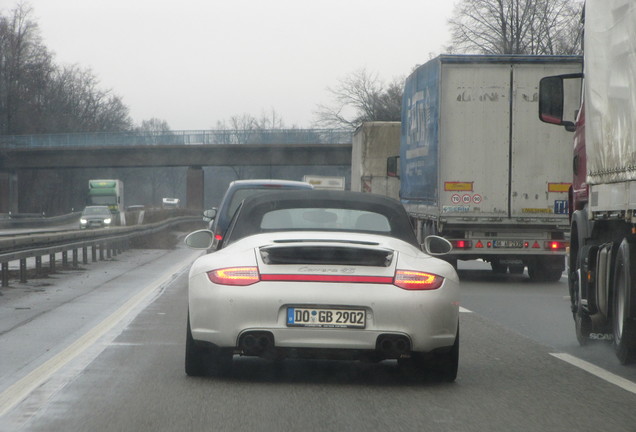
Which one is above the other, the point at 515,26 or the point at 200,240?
the point at 515,26

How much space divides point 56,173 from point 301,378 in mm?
98814

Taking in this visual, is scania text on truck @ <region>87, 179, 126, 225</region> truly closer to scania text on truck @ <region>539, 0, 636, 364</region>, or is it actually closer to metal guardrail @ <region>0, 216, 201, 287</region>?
metal guardrail @ <region>0, 216, 201, 287</region>

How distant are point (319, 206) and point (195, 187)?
77255 millimetres

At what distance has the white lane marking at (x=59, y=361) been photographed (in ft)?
22.4

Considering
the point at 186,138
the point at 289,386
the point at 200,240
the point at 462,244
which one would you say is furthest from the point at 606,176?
the point at 186,138

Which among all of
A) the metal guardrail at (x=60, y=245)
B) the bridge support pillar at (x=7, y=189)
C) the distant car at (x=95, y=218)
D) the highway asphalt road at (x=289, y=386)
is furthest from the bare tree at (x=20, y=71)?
the highway asphalt road at (x=289, y=386)

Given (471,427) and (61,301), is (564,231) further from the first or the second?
(471,427)

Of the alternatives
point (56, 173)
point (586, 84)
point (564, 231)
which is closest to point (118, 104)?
point (56, 173)

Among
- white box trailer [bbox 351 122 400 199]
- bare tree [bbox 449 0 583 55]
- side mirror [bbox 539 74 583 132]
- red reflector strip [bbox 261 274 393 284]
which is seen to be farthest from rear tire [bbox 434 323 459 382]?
bare tree [bbox 449 0 583 55]

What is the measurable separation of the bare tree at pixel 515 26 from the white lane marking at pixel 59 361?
49932 mm

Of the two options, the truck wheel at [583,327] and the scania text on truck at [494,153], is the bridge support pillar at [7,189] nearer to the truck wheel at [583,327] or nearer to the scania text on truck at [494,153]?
the scania text on truck at [494,153]

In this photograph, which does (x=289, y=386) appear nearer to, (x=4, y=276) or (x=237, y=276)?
(x=237, y=276)

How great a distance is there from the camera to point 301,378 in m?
7.75

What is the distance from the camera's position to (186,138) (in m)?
72.9
